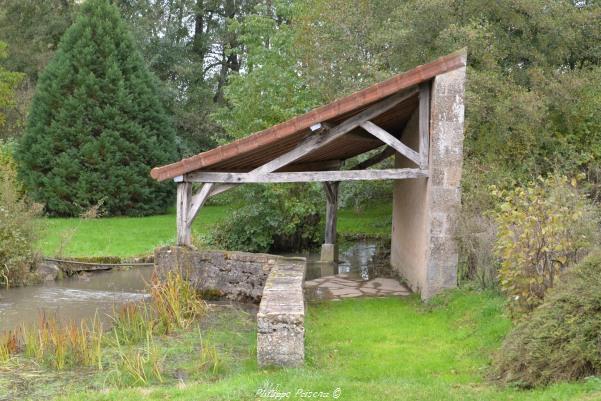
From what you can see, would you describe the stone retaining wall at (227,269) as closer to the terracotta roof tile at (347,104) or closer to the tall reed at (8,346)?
the terracotta roof tile at (347,104)

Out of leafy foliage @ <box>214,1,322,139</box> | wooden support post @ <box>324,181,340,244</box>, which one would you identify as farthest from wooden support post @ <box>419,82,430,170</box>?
leafy foliage @ <box>214,1,322,139</box>

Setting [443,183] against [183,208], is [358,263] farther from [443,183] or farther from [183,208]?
[443,183]

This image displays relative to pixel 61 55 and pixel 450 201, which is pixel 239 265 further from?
pixel 61 55

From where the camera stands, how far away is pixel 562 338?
508 centimetres

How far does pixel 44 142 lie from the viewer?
21.7 m

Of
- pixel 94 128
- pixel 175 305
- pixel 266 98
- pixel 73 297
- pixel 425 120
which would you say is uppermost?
pixel 266 98

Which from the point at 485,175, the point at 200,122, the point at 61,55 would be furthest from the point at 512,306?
the point at 200,122

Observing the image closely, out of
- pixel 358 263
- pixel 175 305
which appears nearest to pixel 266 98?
pixel 358 263

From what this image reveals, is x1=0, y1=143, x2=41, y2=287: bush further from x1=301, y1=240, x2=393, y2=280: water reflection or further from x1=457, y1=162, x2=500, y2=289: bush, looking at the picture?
x1=457, y1=162, x2=500, y2=289: bush

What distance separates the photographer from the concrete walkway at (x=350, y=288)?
10.8 m

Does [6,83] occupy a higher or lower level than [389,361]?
higher

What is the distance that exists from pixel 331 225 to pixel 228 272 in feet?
18.9

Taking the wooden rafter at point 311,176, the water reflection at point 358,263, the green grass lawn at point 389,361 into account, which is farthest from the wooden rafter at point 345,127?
the water reflection at point 358,263

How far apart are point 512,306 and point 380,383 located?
208 cm
